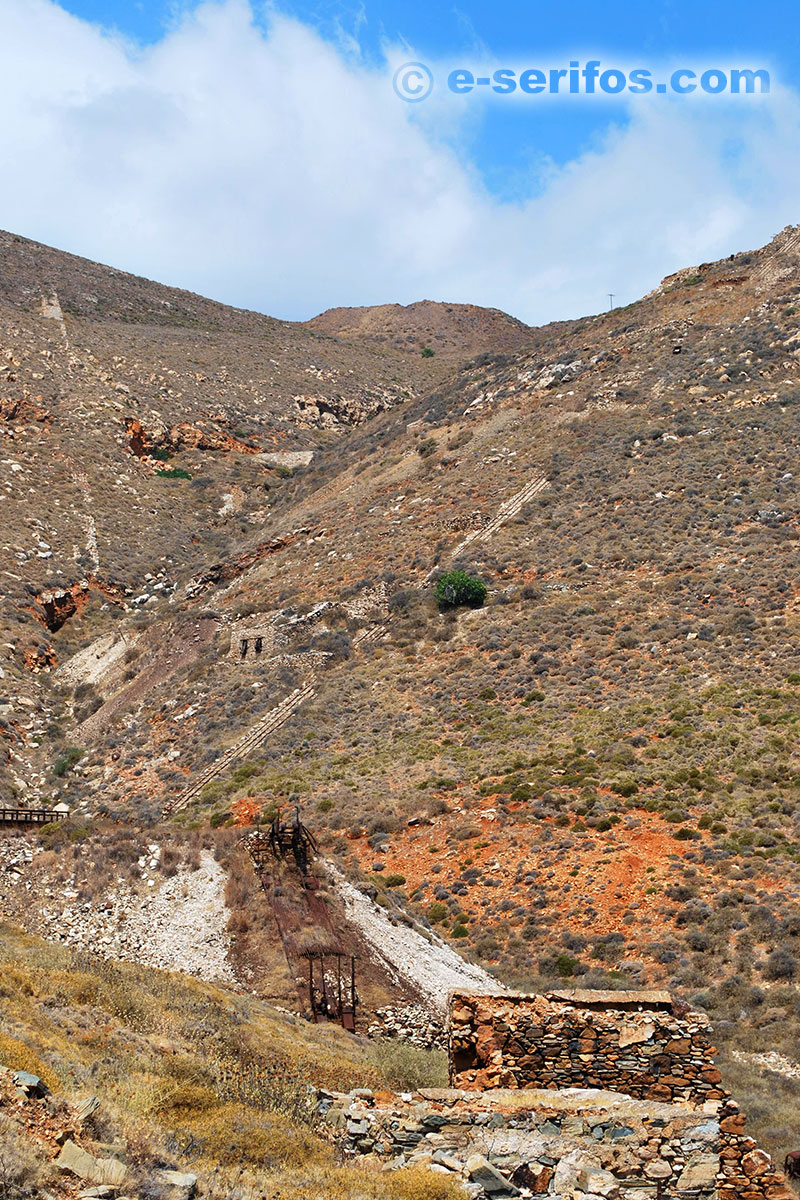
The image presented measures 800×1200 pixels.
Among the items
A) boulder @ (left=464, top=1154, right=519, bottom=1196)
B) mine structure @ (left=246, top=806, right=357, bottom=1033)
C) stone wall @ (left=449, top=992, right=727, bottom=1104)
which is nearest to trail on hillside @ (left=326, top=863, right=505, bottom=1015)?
mine structure @ (left=246, top=806, right=357, bottom=1033)

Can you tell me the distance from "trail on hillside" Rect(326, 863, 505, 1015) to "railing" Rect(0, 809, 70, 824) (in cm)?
775

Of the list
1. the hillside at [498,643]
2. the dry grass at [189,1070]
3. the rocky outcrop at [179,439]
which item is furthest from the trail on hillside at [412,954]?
the rocky outcrop at [179,439]

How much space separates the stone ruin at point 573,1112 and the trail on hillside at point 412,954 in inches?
241

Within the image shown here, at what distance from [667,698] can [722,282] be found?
35714 mm

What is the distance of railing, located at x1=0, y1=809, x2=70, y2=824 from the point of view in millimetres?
23053

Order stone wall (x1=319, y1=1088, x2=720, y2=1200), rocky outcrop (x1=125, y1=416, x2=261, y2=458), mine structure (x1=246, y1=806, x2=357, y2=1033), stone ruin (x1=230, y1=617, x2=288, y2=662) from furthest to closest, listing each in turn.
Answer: rocky outcrop (x1=125, y1=416, x2=261, y2=458) < stone ruin (x1=230, y1=617, x2=288, y2=662) < mine structure (x1=246, y1=806, x2=357, y2=1033) < stone wall (x1=319, y1=1088, x2=720, y2=1200)

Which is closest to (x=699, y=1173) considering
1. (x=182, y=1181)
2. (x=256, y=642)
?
(x=182, y=1181)

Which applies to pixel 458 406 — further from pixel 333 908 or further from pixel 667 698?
pixel 333 908

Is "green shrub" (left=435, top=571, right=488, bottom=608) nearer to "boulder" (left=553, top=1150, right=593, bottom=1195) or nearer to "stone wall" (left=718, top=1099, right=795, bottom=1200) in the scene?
"stone wall" (left=718, top=1099, right=795, bottom=1200)

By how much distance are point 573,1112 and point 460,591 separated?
31477 millimetres

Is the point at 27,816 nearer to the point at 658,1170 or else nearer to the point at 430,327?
the point at 658,1170

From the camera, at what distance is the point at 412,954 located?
60.5 ft

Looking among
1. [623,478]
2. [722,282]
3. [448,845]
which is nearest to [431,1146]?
[448,845]

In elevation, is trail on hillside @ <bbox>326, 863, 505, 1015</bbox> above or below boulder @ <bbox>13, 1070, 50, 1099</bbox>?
below
